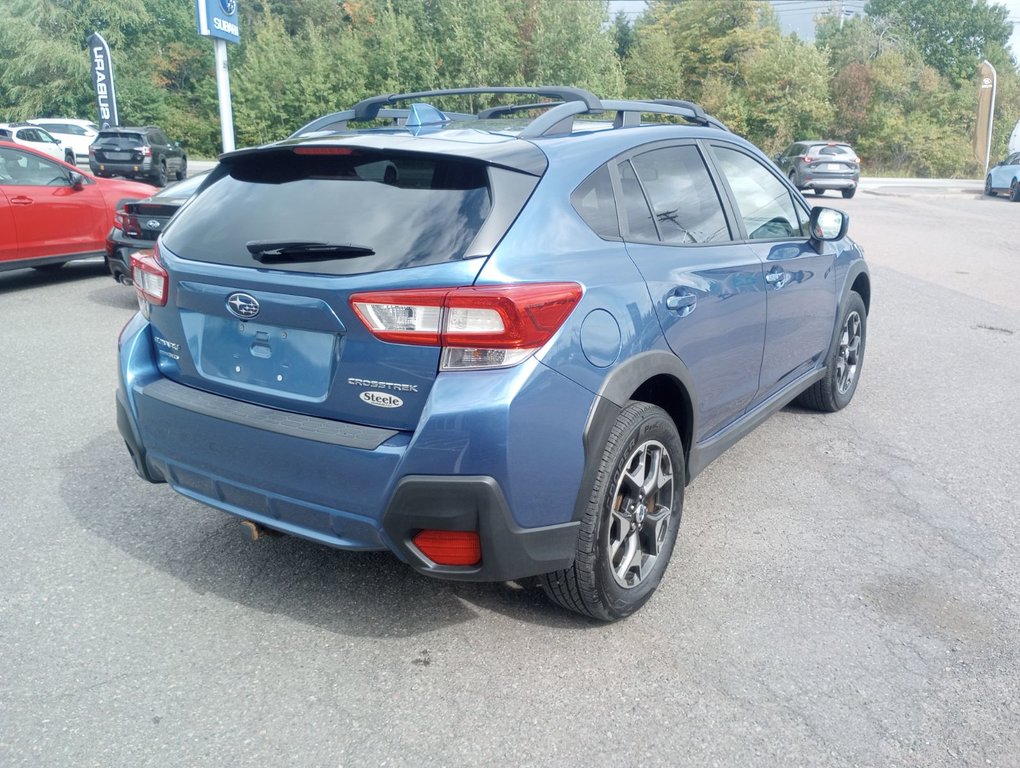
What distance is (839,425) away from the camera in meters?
5.65

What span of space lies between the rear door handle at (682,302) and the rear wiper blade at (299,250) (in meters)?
1.14

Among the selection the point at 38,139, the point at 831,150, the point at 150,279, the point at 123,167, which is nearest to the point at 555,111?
the point at 150,279

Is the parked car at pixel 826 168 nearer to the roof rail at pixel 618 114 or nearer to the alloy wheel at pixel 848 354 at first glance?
the alloy wheel at pixel 848 354

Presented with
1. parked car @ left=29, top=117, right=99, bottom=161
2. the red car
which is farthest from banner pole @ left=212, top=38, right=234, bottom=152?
parked car @ left=29, top=117, right=99, bottom=161

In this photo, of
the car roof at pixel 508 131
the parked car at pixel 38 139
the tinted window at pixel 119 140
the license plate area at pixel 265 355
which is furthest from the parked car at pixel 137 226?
the parked car at pixel 38 139

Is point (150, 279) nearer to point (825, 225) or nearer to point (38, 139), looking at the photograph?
point (825, 225)

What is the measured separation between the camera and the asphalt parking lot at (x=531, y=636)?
2684mm

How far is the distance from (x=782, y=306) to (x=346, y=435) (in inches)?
95.7

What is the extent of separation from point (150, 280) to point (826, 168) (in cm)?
2711

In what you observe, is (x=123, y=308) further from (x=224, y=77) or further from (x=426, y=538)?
(x=224, y=77)

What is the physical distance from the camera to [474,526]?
9.02 ft

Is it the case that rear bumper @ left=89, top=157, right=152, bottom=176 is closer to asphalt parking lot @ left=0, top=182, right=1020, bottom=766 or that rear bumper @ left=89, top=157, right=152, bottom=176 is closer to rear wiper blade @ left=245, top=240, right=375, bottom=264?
asphalt parking lot @ left=0, top=182, right=1020, bottom=766

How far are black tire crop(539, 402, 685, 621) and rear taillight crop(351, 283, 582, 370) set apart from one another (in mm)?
521

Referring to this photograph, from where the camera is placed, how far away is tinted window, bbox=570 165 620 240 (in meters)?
3.17
